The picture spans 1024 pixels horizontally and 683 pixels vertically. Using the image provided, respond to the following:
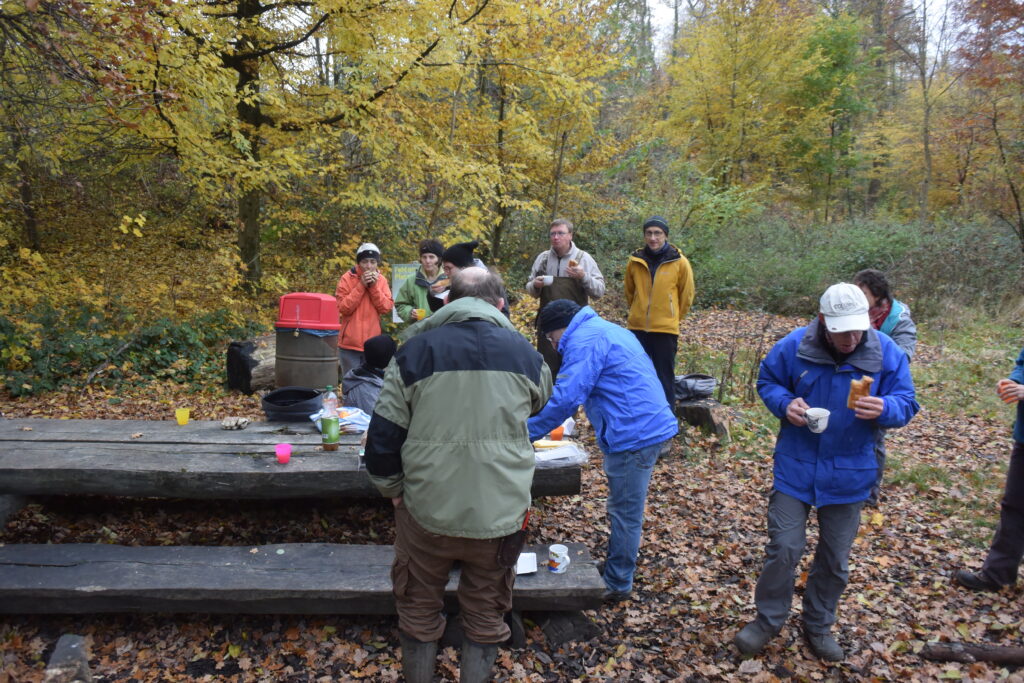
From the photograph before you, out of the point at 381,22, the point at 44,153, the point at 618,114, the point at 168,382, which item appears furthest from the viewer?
the point at 618,114

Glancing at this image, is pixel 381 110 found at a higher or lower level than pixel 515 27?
lower

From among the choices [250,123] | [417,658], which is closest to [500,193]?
[250,123]

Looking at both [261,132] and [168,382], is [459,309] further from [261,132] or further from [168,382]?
[261,132]

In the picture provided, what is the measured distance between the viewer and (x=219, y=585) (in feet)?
10.2

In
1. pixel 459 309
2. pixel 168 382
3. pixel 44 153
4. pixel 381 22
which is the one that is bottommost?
pixel 168 382

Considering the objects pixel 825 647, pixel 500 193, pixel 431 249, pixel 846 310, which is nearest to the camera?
pixel 846 310

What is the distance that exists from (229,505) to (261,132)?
21.8 feet

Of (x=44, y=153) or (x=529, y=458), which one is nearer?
(x=529, y=458)

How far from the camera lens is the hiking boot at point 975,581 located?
366 centimetres

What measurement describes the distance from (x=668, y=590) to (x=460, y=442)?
7.36 feet

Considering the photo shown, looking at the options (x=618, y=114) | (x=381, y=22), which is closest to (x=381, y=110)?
(x=381, y=22)

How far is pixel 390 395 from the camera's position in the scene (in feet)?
7.95

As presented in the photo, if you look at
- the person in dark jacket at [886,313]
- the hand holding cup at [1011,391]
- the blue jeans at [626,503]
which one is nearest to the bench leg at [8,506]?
the blue jeans at [626,503]

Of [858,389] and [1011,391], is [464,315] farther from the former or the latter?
[1011,391]
